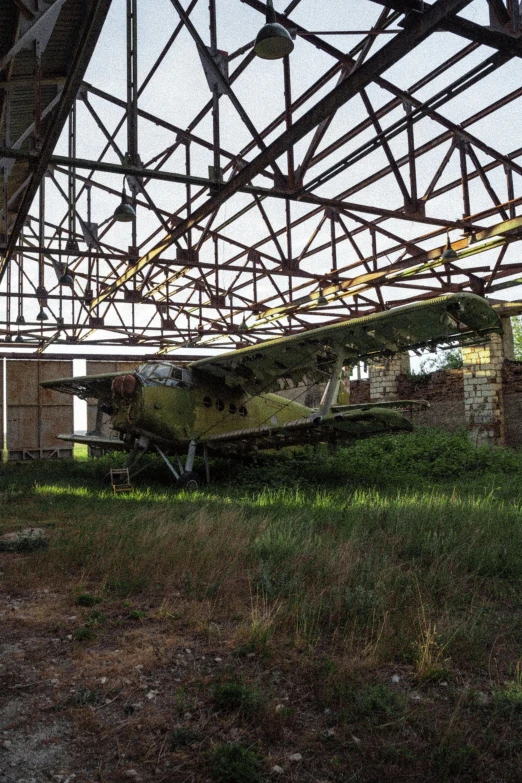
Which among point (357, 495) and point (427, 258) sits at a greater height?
point (427, 258)

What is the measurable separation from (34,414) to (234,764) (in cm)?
2135

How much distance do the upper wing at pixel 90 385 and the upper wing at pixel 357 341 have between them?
2.57m

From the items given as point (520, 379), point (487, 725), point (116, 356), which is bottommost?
point (487, 725)

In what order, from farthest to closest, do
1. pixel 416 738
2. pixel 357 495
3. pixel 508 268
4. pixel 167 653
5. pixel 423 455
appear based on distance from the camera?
1. pixel 508 268
2. pixel 423 455
3. pixel 357 495
4. pixel 167 653
5. pixel 416 738

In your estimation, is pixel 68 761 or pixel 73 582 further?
pixel 73 582

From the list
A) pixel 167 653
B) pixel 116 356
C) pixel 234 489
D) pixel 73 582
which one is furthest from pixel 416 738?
pixel 116 356

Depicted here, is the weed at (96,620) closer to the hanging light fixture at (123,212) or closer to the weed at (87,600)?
the weed at (87,600)

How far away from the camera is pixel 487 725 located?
9.33 feet

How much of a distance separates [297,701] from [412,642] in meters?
0.94

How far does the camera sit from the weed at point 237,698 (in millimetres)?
2906

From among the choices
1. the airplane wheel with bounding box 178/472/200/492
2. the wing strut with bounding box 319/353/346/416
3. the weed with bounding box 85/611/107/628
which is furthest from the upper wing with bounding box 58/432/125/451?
the weed with bounding box 85/611/107/628

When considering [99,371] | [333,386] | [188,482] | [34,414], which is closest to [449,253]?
[333,386]

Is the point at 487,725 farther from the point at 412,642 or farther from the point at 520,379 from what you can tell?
the point at 520,379

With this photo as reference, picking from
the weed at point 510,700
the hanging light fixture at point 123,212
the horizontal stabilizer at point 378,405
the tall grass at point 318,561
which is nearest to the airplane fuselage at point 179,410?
the horizontal stabilizer at point 378,405
